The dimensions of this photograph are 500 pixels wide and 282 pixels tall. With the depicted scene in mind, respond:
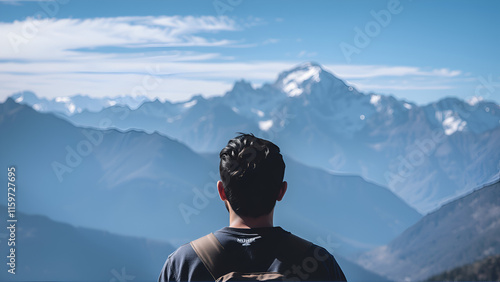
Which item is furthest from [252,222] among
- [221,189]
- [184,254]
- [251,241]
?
[184,254]

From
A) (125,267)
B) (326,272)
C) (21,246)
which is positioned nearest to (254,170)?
(326,272)

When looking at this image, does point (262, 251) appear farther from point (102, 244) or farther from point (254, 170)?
point (102, 244)

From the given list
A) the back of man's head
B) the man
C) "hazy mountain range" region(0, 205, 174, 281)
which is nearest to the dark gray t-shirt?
the man

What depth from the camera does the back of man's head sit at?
8.46 ft

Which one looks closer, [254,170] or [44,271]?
[254,170]

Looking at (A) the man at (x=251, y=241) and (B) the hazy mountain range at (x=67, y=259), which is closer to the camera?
(A) the man at (x=251, y=241)

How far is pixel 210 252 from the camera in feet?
8.04

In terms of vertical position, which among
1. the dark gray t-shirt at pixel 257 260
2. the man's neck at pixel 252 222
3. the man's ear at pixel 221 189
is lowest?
the dark gray t-shirt at pixel 257 260

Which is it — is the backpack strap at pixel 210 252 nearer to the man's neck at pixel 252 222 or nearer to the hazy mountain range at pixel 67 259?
the man's neck at pixel 252 222

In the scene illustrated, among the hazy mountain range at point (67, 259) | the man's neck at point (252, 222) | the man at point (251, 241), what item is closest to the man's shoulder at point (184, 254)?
the man at point (251, 241)

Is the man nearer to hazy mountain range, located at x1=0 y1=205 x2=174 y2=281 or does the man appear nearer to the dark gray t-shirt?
the dark gray t-shirt

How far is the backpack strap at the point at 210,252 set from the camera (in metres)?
2.44

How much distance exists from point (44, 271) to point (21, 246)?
1688 cm

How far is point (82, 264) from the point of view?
180 metres
